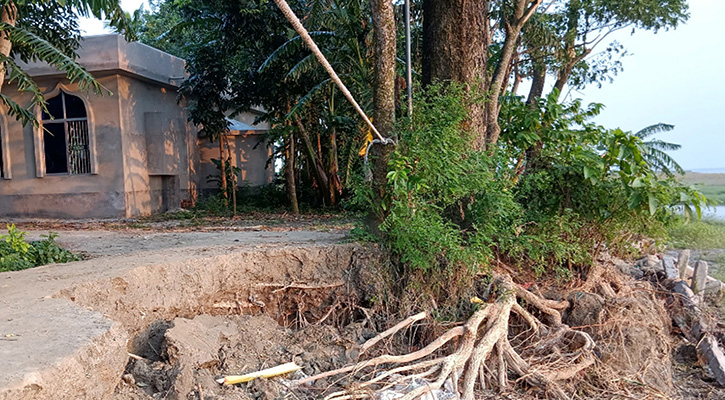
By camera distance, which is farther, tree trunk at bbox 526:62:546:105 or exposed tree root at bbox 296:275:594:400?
tree trunk at bbox 526:62:546:105

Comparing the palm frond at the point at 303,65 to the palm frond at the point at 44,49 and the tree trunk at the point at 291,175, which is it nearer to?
the tree trunk at the point at 291,175

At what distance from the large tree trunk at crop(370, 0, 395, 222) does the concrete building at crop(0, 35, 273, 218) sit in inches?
307

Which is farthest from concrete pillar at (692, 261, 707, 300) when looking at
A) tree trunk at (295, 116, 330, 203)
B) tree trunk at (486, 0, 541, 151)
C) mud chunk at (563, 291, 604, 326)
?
tree trunk at (295, 116, 330, 203)

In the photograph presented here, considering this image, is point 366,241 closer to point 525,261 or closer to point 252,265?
point 252,265

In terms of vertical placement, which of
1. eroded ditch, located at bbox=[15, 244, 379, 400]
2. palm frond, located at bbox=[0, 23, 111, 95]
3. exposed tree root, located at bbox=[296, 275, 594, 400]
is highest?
palm frond, located at bbox=[0, 23, 111, 95]

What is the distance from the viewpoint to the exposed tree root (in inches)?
159

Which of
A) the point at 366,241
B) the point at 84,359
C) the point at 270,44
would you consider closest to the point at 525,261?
the point at 366,241

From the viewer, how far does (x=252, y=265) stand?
16.1 ft

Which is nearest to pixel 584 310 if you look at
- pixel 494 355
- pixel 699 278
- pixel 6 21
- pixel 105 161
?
pixel 494 355

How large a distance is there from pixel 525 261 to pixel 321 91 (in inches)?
305

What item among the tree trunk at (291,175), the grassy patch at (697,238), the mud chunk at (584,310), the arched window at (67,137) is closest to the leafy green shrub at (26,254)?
the mud chunk at (584,310)

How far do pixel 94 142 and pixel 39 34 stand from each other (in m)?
3.74

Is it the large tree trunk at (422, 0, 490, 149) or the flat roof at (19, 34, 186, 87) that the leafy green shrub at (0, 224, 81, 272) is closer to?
the large tree trunk at (422, 0, 490, 149)

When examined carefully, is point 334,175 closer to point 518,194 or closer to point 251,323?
point 518,194
